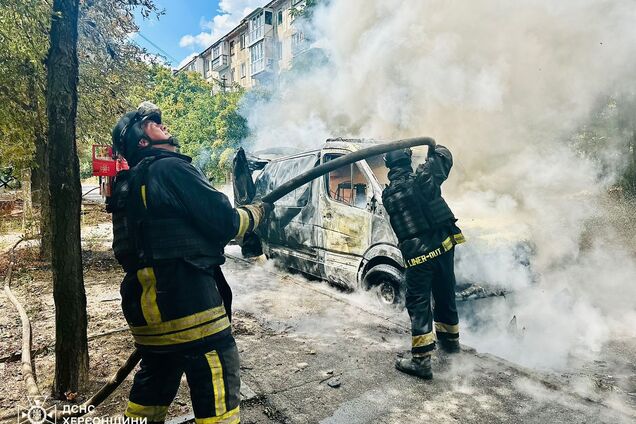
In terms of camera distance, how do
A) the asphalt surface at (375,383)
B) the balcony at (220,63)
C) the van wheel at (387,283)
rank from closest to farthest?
1. the asphalt surface at (375,383)
2. the van wheel at (387,283)
3. the balcony at (220,63)

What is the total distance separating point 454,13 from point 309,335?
11.1 metres

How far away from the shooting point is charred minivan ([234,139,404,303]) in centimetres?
485

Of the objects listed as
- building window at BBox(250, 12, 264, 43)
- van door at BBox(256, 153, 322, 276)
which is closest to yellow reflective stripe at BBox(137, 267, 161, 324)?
van door at BBox(256, 153, 322, 276)

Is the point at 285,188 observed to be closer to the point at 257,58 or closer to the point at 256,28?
the point at 257,58

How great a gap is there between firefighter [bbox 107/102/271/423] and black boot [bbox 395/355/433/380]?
178 centimetres

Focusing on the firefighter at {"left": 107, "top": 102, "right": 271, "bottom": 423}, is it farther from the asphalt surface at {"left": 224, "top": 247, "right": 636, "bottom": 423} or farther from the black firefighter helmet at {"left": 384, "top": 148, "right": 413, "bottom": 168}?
the black firefighter helmet at {"left": 384, "top": 148, "right": 413, "bottom": 168}

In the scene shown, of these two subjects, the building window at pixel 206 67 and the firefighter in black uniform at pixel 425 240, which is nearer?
the firefighter in black uniform at pixel 425 240

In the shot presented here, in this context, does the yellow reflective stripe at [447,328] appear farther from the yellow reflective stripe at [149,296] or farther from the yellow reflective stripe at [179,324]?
the yellow reflective stripe at [149,296]

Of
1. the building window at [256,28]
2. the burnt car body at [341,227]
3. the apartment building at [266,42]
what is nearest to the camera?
the burnt car body at [341,227]

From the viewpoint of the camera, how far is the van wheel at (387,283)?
15.3 ft

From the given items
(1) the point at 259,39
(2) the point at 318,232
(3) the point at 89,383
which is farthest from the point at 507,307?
(1) the point at 259,39

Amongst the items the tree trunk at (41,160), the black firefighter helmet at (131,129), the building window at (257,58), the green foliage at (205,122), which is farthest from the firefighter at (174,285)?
the building window at (257,58)

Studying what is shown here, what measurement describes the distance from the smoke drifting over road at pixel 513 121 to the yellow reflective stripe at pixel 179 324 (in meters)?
3.06

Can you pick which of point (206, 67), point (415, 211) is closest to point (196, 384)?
point (415, 211)
